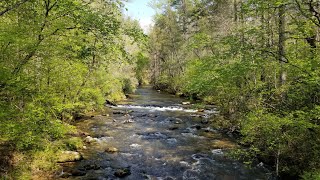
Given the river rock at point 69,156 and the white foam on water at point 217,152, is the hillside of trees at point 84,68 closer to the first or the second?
the river rock at point 69,156

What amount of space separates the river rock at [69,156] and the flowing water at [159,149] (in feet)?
1.07

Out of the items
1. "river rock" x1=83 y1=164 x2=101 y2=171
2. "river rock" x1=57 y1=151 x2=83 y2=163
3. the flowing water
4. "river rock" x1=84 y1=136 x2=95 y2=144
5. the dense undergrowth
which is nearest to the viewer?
the dense undergrowth

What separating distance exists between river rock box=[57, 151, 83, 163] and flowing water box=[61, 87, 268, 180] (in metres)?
0.33

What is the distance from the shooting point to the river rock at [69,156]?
1200 centimetres

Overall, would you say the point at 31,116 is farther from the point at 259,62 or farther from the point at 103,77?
the point at 103,77

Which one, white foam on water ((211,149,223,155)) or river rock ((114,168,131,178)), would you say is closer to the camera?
river rock ((114,168,131,178))

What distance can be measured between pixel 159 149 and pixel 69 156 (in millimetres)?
4659

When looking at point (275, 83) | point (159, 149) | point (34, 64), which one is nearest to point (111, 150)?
point (159, 149)

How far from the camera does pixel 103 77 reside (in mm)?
22047

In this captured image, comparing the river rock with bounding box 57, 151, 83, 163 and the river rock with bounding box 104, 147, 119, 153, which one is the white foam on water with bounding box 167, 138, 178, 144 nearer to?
the river rock with bounding box 104, 147, 119, 153

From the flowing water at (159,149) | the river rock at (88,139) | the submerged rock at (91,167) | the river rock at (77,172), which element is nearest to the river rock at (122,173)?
the flowing water at (159,149)

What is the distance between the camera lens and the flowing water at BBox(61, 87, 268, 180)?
11.5m

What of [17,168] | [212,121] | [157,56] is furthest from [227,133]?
[157,56]

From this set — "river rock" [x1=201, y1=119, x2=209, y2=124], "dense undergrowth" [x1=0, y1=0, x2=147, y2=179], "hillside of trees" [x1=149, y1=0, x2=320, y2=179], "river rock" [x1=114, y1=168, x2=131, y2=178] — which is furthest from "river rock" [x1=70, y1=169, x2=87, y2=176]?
"river rock" [x1=201, y1=119, x2=209, y2=124]
